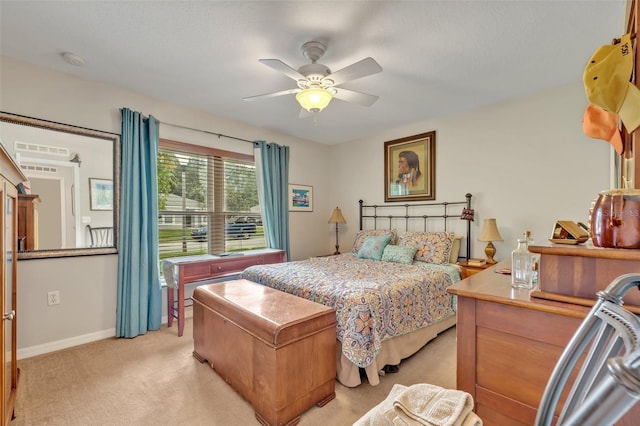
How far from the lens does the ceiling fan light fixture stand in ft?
7.07

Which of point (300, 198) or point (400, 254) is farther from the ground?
point (300, 198)

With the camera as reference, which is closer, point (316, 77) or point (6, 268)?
point (6, 268)

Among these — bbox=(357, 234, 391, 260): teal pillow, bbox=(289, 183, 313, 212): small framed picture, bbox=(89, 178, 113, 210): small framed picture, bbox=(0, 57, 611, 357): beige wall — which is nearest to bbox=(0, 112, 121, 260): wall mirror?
bbox=(89, 178, 113, 210): small framed picture

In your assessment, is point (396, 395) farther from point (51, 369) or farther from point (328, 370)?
point (51, 369)

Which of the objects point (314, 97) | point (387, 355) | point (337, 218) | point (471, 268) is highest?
point (314, 97)

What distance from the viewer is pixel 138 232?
9.78ft

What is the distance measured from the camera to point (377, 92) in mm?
2996

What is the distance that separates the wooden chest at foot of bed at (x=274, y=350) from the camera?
1.63 metres

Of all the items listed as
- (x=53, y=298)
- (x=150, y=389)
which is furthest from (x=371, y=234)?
(x=53, y=298)

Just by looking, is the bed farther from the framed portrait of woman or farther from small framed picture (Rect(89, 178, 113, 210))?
small framed picture (Rect(89, 178, 113, 210))

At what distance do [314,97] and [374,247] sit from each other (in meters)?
2.18

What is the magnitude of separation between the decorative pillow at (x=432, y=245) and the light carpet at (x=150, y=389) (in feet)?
3.25

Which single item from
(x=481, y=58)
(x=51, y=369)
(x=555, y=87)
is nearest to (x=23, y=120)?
(x=51, y=369)

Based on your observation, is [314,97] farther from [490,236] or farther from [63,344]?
[63,344]
